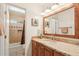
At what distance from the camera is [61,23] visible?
1.88 metres

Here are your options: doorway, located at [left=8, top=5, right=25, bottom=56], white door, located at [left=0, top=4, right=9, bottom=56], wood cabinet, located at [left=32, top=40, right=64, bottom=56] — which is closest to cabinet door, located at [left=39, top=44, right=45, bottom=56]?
wood cabinet, located at [left=32, top=40, right=64, bottom=56]

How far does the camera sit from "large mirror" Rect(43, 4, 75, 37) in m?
1.77

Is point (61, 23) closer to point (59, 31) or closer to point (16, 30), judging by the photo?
point (59, 31)

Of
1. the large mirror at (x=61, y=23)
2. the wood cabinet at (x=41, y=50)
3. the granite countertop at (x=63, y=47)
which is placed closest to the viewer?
the granite countertop at (x=63, y=47)

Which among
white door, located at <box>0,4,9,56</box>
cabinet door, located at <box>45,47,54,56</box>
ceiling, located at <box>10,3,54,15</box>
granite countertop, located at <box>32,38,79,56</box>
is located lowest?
cabinet door, located at <box>45,47,54,56</box>

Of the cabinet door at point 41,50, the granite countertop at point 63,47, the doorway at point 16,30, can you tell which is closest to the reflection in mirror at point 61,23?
the granite countertop at point 63,47

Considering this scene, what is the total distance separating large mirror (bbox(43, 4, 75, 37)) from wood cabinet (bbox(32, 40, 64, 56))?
9.5 inches

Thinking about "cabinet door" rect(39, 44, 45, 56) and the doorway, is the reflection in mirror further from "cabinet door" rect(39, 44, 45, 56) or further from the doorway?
the doorway

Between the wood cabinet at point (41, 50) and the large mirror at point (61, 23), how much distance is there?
0.24m

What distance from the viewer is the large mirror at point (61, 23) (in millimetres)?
1770

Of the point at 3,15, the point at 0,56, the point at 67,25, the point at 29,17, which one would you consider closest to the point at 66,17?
the point at 67,25

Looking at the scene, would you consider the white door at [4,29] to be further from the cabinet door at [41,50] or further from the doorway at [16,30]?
the cabinet door at [41,50]

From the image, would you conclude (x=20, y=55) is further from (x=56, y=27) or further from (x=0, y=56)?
(x=56, y=27)

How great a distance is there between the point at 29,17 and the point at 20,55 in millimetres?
544
